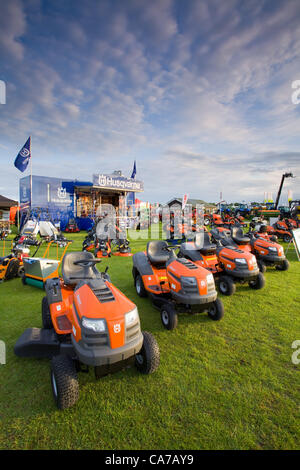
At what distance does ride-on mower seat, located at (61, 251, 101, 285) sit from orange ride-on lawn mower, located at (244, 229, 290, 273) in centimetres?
470

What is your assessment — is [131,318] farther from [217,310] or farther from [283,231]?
[283,231]

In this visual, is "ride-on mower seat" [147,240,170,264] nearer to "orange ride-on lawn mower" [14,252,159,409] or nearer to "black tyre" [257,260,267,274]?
"orange ride-on lawn mower" [14,252,159,409]

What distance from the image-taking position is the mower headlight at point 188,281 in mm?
3338

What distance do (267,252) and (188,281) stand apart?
166 inches

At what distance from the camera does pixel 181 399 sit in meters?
2.20

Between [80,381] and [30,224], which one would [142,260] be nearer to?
[80,381]

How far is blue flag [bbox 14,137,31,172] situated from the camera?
14258 mm

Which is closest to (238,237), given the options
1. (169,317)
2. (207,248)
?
(207,248)

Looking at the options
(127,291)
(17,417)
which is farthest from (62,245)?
(17,417)

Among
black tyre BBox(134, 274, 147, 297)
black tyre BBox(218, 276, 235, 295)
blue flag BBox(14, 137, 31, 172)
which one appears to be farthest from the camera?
blue flag BBox(14, 137, 31, 172)

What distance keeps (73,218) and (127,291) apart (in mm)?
14650

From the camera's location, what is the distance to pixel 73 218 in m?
18.5

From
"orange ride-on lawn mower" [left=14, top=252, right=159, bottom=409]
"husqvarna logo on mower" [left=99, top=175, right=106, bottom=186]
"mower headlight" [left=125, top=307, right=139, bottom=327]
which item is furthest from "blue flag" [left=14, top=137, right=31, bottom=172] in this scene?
"mower headlight" [left=125, top=307, right=139, bottom=327]

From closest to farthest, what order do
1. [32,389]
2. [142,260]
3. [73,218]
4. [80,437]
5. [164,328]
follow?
[80,437] < [32,389] < [164,328] < [142,260] < [73,218]
